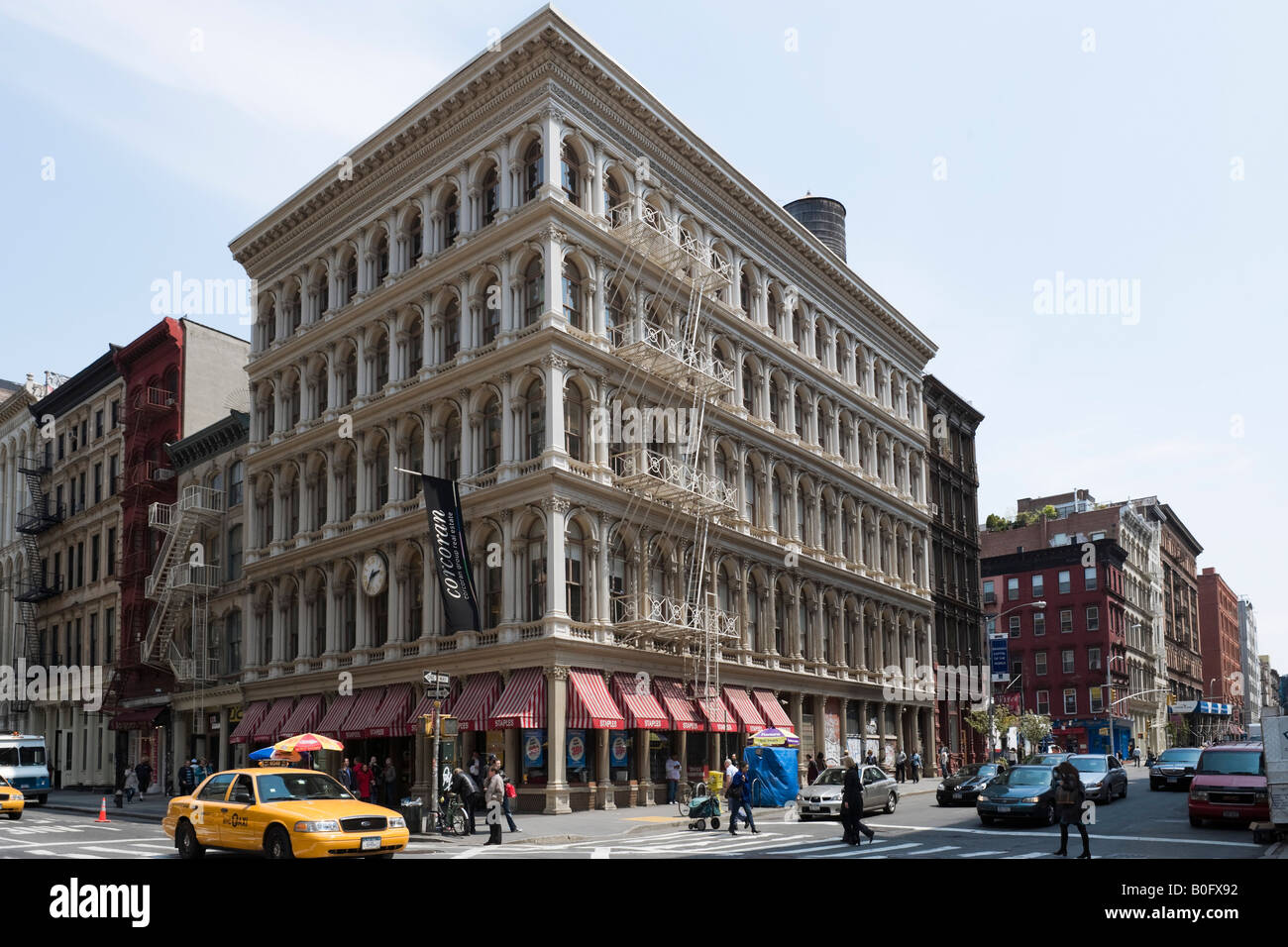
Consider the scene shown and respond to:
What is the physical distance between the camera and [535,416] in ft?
125

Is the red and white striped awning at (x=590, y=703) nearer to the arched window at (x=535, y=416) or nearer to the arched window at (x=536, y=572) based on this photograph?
the arched window at (x=536, y=572)

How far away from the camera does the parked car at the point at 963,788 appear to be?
36.9 meters

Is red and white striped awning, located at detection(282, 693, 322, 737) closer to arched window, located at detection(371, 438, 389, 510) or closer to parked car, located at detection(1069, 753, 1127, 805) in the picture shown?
arched window, located at detection(371, 438, 389, 510)

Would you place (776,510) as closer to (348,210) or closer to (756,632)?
(756,632)

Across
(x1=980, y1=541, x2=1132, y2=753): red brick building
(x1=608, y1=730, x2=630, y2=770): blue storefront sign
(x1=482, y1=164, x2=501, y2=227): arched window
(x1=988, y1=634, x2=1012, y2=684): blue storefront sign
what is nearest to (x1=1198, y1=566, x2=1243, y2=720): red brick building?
(x1=980, y1=541, x2=1132, y2=753): red brick building

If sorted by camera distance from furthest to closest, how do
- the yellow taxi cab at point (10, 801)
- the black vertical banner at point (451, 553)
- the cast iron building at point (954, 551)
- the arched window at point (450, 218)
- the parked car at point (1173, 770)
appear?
the cast iron building at point (954, 551) → the parked car at point (1173, 770) → the arched window at point (450, 218) → the black vertical banner at point (451, 553) → the yellow taxi cab at point (10, 801)

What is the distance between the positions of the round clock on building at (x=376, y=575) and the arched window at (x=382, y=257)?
1104cm

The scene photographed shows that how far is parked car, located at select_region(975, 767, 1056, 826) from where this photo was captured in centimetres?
2814

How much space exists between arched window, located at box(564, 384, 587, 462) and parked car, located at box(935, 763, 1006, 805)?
1570cm

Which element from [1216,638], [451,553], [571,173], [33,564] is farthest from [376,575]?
[1216,638]

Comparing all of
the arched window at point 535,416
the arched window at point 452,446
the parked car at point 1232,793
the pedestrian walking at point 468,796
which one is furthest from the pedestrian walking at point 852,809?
the arched window at point 452,446

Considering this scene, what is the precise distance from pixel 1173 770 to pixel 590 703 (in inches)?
911

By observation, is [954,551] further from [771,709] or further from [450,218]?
[450,218]
